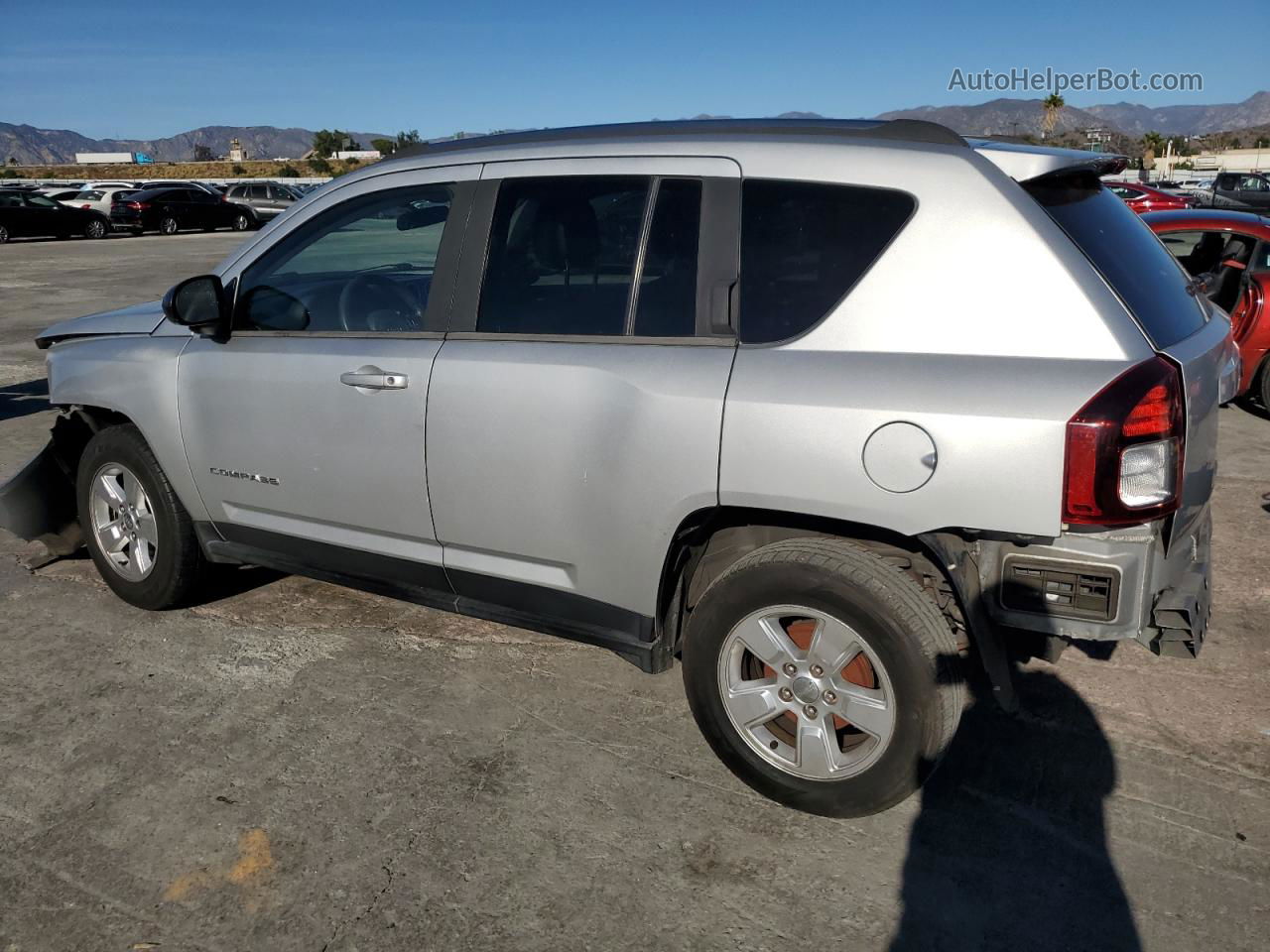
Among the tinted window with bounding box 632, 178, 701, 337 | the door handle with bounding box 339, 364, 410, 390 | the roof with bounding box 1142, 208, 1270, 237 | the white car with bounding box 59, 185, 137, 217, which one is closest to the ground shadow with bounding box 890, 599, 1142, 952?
the tinted window with bounding box 632, 178, 701, 337

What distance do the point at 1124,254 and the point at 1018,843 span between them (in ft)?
5.60

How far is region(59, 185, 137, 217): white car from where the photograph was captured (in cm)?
3469

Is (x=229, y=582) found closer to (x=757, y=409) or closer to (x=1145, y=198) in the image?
(x=757, y=409)

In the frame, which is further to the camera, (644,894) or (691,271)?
(691,271)

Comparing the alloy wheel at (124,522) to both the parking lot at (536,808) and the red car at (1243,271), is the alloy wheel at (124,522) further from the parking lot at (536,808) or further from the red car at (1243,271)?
the red car at (1243,271)

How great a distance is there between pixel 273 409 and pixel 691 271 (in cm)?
173

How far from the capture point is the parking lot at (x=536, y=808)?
8.93 ft

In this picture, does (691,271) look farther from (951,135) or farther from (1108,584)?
(1108,584)

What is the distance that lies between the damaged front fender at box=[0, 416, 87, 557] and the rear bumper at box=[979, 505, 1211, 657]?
4.16m

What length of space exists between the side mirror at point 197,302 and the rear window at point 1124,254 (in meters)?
2.90

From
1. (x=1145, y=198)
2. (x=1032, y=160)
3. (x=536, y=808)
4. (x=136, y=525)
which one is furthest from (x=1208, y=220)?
(x=1145, y=198)

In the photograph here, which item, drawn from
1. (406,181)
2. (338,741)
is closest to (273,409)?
(406,181)

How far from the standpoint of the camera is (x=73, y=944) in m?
2.68

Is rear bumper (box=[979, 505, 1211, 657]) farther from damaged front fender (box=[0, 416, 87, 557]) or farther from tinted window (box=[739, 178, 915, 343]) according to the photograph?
damaged front fender (box=[0, 416, 87, 557])
